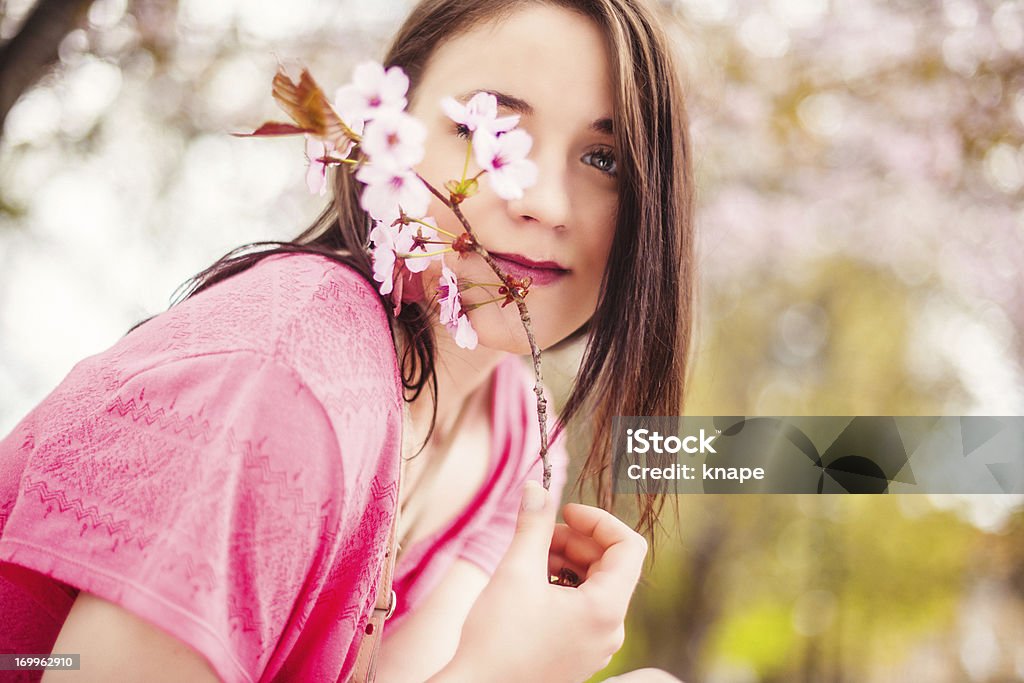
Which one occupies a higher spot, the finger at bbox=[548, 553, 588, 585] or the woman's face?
the woman's face

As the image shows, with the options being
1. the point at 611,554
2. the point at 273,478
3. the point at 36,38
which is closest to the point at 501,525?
the point at 611,554

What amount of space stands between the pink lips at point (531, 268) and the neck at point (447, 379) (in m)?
0.16

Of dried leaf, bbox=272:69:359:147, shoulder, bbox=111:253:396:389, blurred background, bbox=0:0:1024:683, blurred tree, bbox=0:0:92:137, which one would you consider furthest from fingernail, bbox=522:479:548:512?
blurred tree, bbox=0:0:92:137

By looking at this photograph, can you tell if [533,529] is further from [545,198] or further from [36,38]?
[36,38]

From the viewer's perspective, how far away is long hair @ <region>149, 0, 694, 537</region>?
38.1 inches

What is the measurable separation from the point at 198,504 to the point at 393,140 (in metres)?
0.34

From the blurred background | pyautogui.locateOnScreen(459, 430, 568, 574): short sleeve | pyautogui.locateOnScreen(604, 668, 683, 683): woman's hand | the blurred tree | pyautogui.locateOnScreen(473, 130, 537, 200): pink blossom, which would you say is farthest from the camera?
the blurred background

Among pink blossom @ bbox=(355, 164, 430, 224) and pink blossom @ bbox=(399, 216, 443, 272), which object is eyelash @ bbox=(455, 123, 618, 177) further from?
pink blossom @ bbox=(355, 164, 430, 224)

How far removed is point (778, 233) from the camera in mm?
2914

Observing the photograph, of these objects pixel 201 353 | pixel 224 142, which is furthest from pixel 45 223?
pixel 201 353

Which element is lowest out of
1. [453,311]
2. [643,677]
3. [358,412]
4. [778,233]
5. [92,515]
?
[643,677]

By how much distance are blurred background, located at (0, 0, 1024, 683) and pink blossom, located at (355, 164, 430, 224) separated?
1.32 m

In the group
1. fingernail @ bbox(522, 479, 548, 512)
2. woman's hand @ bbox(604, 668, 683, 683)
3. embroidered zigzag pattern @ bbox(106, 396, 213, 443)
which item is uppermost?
embroidered zigzag pattern @ bbox(106, 396, 213, 443)

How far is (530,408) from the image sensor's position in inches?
64.8
